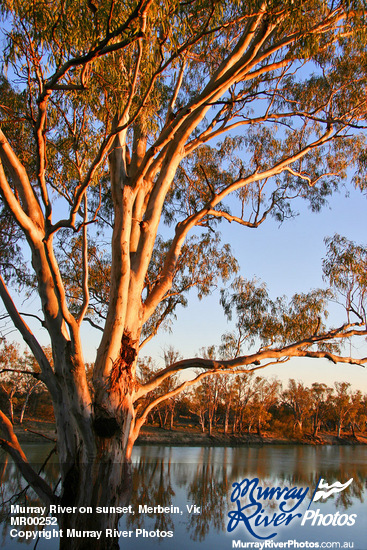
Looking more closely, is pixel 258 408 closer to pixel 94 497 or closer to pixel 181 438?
pixel 181 438

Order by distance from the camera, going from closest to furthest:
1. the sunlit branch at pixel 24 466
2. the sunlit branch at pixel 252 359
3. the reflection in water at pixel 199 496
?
the sunlit branch at pixel 24 466 < the sunlit branch at pixel 252 359 < the reflection in water at pixel 199 496

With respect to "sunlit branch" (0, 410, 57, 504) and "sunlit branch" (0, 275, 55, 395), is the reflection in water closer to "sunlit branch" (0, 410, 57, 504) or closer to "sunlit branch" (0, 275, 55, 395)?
"sunlit branch" (0, 410, 57, 504)

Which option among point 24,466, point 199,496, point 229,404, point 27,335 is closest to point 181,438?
point 229,404

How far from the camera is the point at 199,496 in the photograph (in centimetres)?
799

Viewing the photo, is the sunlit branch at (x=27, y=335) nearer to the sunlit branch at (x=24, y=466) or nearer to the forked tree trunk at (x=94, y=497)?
the sunlit branch at (x=24, y=466)

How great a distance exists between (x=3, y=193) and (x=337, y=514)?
6.60 m

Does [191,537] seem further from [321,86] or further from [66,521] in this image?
[321,86]

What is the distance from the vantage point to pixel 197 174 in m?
5.79

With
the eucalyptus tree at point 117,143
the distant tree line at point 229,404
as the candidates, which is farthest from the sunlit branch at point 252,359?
the distant tree line at point 229,404

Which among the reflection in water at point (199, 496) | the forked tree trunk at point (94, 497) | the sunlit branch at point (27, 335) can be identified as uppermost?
the sunlit branch at point (27, 335)

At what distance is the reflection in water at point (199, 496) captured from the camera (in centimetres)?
545

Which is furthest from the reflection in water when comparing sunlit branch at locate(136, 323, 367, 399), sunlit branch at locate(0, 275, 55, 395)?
sunlit branch at locate(136, 323, 367, 399)

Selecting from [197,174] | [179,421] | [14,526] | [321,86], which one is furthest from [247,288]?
[179,421]

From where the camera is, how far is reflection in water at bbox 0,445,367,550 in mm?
5445
